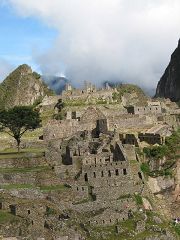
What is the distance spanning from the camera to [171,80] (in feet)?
528

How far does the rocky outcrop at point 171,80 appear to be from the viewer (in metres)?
155

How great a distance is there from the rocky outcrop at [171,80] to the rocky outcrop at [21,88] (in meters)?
47.3

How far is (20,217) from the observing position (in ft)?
119

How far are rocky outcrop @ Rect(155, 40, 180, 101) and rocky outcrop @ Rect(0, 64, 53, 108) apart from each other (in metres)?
47.3

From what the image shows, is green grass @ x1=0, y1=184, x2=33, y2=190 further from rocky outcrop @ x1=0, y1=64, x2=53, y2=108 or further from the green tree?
rocky outcrop @ x1=0, y1=64, x2=53, y2=108

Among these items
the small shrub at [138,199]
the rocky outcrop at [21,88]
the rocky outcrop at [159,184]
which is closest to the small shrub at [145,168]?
the rocky outcrop at [159,184]

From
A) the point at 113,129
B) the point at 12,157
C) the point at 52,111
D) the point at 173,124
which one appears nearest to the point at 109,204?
the point at 12,157

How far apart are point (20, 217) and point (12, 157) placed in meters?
11.5

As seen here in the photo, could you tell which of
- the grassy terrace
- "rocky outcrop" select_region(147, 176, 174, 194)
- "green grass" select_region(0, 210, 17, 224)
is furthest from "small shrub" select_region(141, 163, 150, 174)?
"green grass" select_region(0, 210, 17, 224)

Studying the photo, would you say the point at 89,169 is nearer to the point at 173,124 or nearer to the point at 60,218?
the point at 60,218

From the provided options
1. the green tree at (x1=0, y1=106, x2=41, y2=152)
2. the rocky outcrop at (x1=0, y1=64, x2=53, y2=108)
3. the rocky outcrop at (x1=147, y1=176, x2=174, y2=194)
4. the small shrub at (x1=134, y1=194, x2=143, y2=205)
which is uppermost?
the rocky outcrop at (x1=0, y1=64, x2=53, y2=108)

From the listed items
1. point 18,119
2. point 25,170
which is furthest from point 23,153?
point 25,170

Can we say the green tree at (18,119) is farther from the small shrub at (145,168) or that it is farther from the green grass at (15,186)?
the green grass at (15,186)

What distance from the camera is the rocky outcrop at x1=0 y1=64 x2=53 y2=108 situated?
353 ft
